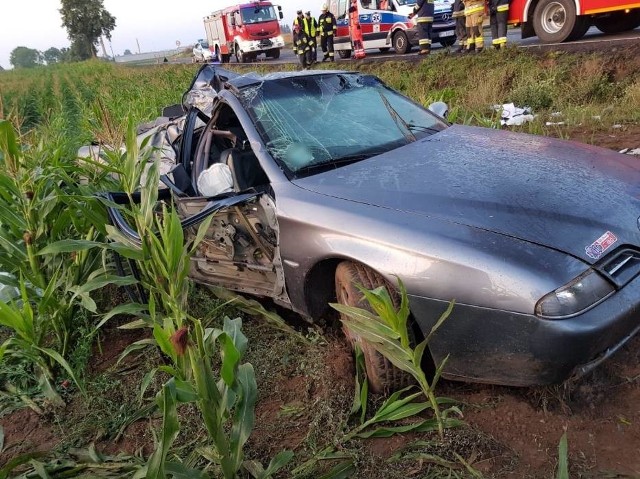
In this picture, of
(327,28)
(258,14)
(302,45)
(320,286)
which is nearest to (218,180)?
(320,286)

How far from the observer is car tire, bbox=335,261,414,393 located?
2.36 m

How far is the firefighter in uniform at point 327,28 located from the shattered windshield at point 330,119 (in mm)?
13814

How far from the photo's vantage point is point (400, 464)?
2.05 metres

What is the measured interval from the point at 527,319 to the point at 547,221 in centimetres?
46

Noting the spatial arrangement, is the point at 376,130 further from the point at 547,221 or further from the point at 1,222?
the point at 1,222

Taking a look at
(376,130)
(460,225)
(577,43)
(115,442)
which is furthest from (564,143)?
(577,43)

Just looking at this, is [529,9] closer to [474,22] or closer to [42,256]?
[474,22]

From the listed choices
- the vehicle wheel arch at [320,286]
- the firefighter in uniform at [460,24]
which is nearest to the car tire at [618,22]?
the firefighter in uniform at [460,24]

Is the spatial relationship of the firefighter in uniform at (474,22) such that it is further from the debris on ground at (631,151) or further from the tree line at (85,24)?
the tree line at (85,24)

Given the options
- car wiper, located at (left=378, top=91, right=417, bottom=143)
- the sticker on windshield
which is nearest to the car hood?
the sticker on windshield

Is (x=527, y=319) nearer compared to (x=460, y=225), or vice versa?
(x=527, y=319)

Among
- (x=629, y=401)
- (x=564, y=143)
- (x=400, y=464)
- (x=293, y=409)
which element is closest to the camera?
(x=400, y=464)

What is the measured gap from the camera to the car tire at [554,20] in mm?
9163

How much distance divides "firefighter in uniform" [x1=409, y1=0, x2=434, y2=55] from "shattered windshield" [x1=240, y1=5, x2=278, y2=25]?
1386 cm
